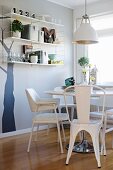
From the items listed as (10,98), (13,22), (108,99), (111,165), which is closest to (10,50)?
(13,22)

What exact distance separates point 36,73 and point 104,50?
4.70 ft

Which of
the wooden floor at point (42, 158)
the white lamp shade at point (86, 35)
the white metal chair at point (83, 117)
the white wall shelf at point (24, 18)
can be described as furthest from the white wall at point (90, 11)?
the white metal chair at point (83, 117)

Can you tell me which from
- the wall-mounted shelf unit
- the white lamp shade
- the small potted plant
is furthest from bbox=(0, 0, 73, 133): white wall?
the white lamp shade

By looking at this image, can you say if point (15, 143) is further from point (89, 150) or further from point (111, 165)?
point (111, 165)

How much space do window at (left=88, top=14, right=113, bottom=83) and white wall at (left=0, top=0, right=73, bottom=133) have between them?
58 cm

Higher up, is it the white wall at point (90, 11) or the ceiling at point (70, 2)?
the ceiling at point (70, 2)

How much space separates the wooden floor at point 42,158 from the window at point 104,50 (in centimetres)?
155

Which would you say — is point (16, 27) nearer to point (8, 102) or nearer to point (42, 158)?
point (8, 102)

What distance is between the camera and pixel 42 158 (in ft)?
10.5

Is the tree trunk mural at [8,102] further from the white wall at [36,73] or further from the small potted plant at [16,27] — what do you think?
the small potted plant at [16,27]

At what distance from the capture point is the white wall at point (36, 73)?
4.54 m

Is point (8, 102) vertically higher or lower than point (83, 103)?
lower

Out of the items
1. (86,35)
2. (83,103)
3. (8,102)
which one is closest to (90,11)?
(86,35)

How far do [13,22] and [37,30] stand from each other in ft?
1.75
